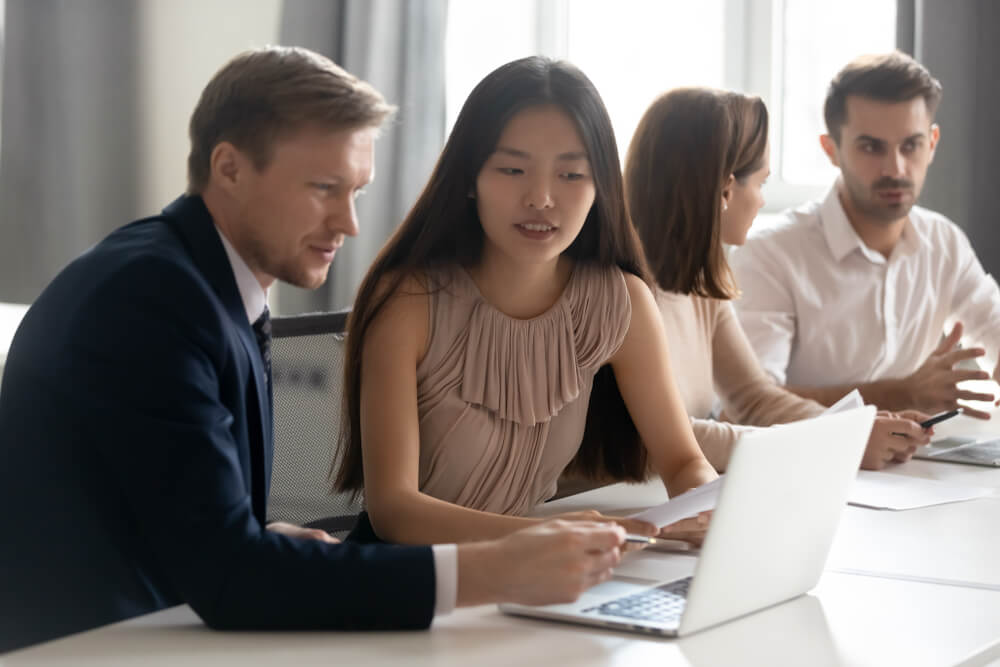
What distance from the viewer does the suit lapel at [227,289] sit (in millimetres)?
1190

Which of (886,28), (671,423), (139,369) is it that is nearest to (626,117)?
(886,28)

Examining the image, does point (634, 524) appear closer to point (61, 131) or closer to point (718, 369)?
point (718, 369)

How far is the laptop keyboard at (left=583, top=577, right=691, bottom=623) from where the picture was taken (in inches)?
43.3

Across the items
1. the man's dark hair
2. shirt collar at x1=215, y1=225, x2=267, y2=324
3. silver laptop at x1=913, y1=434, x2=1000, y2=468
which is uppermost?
the man's dark hair

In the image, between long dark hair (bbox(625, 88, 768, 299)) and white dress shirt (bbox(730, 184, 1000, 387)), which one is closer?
long dark hair (bbox(625, 88, 768, 299))

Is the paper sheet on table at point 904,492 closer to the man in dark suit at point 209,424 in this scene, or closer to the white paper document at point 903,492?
the white paper document at point 903,492

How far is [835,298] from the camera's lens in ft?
9.25

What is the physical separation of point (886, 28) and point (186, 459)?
148 inches

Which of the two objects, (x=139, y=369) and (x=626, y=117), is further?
(x=626, y=117)

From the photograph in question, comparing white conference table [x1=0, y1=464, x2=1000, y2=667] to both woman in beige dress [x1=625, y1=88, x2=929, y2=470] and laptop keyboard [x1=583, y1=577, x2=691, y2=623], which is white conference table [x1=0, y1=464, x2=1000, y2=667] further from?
woman in beige dress [x1=625, y1=88, x2=929, y2=470]

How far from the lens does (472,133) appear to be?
1661 millimetres

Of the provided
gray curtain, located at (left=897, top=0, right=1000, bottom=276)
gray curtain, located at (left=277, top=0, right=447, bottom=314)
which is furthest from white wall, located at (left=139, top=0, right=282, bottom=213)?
gray curtain, located at (left=897, top=0, right=1000, bottom=276)

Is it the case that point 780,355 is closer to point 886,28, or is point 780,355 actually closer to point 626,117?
point 626,117

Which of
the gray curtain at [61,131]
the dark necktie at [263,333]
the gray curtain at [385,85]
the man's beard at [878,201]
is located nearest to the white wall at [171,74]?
the gray curtain at [61,131]
